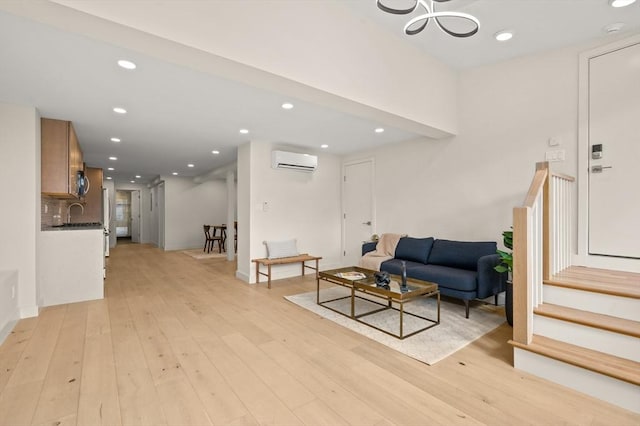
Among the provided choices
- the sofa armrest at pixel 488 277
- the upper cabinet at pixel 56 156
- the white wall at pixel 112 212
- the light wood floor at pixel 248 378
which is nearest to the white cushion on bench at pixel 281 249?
the light wood floor at pixel 248 378

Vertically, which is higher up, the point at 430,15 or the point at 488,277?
the point at 430,15

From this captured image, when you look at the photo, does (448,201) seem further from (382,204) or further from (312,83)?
(312,83)

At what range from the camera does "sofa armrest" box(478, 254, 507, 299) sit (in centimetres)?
334

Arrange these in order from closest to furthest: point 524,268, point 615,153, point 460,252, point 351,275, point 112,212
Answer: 1. point 524,268
2. point 615,153
3. point 351,275
4. point 460,252
5. point 112,212

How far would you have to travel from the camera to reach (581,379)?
1.97 m

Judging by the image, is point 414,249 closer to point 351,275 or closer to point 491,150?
point 351,275

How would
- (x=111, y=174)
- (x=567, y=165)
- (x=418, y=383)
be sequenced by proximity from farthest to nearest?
1. (x=111, y=174)
2. (x=567, y=165)
3. (x=418, y=383)

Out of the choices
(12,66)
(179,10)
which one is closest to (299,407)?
(179,10)

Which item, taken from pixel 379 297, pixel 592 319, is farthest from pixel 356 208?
pixel 592 319

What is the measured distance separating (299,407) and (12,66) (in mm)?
3575

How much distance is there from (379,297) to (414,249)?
1.63m

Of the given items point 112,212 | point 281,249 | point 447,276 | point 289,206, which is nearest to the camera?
point 447,276

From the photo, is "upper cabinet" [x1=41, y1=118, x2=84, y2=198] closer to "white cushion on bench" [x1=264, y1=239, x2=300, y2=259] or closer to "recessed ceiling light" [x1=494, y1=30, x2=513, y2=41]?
"white cushion on bench" [x1=264, y1=239, x2=300, y2=259]

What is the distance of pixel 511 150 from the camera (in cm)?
380
